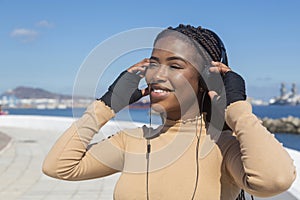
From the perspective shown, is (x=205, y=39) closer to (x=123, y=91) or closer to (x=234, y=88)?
(x=234, y=88)

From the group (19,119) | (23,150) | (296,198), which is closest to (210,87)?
(296,198)

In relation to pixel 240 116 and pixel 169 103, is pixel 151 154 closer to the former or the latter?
pixel 169 103

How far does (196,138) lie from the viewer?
81.8 inches

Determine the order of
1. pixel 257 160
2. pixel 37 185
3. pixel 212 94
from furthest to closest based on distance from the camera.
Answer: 1. pixel 37 185
2. pixel 212 94
3. pixel 257 160

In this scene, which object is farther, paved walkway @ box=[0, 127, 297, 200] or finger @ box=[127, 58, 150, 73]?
paved walkway @ box=[0, 127, 297, 200]

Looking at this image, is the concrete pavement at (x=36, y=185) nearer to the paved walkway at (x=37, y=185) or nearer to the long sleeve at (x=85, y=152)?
the paved walkway at (x=37, y=185)

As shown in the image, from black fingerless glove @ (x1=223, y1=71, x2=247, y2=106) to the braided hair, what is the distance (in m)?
0.11

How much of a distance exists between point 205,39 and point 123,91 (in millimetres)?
507

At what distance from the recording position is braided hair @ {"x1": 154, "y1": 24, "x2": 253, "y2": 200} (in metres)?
2.07

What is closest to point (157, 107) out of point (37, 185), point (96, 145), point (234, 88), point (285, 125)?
point (234, 88)

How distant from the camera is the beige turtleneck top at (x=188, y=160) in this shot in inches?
74.3

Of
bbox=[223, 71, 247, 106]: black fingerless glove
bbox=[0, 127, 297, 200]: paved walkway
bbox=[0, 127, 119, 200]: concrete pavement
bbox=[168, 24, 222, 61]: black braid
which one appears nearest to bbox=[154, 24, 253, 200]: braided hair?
bbox=[168, 24, 222, 61]: black braid

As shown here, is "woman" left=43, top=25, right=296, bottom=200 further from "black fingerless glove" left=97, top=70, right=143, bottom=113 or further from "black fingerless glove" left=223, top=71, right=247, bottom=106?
"black fingerless glove" left=97, top=70, right=143, bottom=113

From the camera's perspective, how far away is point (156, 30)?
6.89ft
